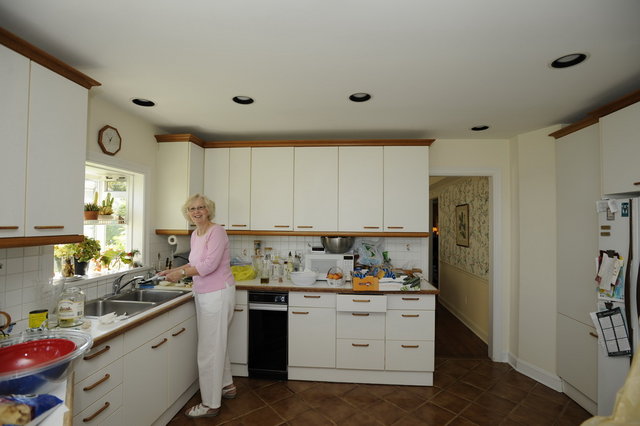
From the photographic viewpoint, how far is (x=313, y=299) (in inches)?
116

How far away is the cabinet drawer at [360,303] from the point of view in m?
2.84

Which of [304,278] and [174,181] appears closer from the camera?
[304,278]

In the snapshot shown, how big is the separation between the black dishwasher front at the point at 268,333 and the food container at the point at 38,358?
1625 millimetres

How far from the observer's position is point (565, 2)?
1344 mm

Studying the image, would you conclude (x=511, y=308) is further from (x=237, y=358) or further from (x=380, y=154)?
(x=237, y=358)

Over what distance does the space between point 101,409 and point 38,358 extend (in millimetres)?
602

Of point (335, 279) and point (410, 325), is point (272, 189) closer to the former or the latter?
point (335, 279)

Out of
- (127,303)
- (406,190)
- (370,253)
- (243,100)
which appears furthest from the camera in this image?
(370,253)

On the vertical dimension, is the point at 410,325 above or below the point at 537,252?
below

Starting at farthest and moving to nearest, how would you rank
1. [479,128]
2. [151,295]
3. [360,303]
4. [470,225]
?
1. [470,225]
2. [479,128]
3. [360,303]
4. [151,295]

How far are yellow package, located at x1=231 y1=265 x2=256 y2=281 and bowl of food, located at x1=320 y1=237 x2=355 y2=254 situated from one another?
2.78 feet

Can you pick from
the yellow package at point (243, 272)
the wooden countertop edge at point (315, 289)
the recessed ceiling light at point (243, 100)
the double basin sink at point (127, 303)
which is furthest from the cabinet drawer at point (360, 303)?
the recessed ceiling light at point (243, 100)

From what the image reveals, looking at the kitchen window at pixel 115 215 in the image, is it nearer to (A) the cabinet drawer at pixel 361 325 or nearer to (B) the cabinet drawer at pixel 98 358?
(B) the cabinet drawer at pixel 98 358

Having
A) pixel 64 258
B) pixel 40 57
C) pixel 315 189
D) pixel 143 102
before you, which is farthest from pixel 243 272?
pixel 40 57
